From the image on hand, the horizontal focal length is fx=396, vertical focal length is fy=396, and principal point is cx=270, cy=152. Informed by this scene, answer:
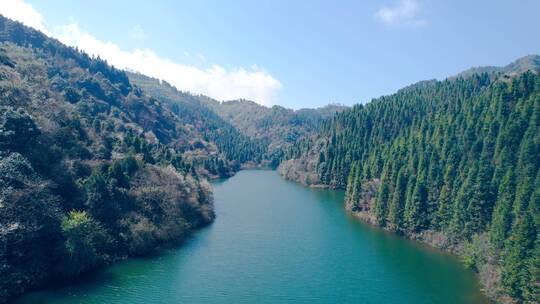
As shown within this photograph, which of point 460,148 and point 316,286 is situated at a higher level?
point 460,148

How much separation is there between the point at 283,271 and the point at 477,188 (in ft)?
115

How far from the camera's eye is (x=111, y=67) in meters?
192

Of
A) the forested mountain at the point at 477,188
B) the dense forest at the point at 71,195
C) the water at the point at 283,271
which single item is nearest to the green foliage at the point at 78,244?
the dense forest at the point at 71,195

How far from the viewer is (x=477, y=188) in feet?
213

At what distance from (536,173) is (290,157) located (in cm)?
13744

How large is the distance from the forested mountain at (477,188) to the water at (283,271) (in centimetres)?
436

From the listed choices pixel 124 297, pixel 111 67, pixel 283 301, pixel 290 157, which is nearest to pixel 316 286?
pixel 283 301

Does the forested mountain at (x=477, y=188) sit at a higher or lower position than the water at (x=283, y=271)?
higher

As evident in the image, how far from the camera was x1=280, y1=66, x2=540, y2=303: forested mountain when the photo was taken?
4638 centimetres

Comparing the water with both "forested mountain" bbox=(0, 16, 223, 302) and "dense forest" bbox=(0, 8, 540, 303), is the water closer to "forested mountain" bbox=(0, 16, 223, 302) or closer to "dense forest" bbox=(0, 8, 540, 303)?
"forested mountain" bbox=(0, 16, 223, 302)

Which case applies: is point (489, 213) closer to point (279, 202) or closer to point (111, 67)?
point (279, 202)

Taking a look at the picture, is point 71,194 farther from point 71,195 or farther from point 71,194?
point 71,195

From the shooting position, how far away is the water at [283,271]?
156 ft

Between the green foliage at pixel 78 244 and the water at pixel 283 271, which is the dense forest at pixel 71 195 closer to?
the green foliage at pixel 78 244
